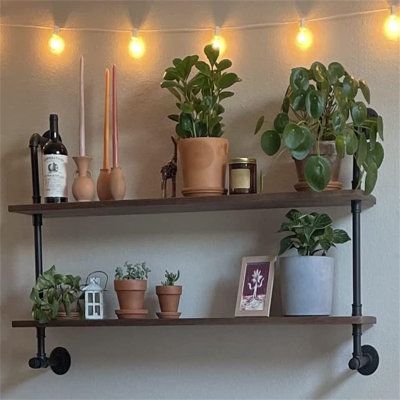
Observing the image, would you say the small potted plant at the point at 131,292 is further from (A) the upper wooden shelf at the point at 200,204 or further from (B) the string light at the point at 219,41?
(B) the string light at the point at 219,41

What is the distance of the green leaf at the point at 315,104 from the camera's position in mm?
1843

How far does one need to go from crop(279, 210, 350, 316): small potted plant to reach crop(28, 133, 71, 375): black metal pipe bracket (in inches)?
27.8

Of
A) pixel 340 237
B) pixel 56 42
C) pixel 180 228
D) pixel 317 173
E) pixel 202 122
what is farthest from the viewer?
pixel 56 42

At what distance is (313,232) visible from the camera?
1.92m

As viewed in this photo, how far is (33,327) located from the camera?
84.5 inches

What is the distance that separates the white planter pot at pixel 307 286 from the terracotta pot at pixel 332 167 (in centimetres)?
18

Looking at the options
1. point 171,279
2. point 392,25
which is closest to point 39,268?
point 171,279

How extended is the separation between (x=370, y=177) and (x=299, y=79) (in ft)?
0.98

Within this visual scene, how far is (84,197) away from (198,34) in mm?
580

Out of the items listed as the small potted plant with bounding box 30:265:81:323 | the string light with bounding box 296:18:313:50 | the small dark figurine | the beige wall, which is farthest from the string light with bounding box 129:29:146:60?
the small potted plant with bounding box 30:265:81:323

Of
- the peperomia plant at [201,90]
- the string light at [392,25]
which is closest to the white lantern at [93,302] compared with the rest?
the peperomia plant at [201,90]

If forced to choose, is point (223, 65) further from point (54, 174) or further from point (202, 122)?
point (54, 174)

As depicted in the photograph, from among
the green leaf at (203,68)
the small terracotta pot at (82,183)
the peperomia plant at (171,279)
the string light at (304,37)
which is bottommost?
the peperomia plant at (171,279)

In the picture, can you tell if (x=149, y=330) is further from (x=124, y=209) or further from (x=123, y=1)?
(x=123, y=1)
